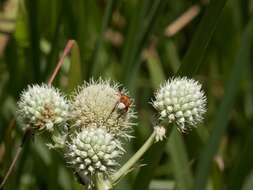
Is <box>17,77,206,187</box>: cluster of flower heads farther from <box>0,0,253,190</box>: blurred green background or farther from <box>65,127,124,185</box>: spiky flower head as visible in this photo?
<box>0,0,253,190</box>: blurred green background

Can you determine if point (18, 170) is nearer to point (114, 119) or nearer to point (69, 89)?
point (69, 89)

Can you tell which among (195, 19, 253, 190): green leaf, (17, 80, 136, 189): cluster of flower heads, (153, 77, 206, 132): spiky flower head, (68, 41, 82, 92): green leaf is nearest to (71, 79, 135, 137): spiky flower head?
(17, 80, 136, 189): cluster of flower heads


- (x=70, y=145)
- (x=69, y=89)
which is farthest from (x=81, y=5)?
(x=70, y=145)

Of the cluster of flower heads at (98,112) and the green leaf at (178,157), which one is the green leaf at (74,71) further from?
the green leaf at (178,157)

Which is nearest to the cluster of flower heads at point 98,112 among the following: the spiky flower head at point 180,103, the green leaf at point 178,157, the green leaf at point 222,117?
the spiky flower head at point 180,103

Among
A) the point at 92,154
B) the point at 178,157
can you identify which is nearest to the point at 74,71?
the point at 92,154

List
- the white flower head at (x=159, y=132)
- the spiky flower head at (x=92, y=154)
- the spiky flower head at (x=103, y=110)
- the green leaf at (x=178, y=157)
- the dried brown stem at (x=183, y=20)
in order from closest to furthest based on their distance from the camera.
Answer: the spiky flower head at (x=92, y=154), the white flower head at (x=159, y=132), the spiky flower head at (x=103, y=110), the green leaf at (x=178, y=157), the dried brown stem at (x=183, y=20)

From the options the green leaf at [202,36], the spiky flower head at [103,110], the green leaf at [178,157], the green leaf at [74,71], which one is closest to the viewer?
the spiky flower head at [103,110]

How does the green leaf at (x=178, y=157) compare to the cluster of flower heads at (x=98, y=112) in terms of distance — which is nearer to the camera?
the cluster of flower heads at (x=98, y=112)
